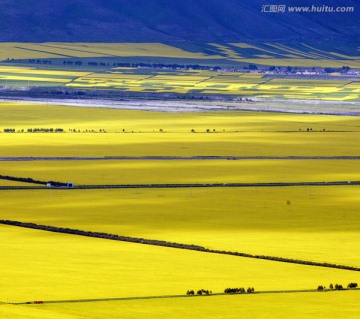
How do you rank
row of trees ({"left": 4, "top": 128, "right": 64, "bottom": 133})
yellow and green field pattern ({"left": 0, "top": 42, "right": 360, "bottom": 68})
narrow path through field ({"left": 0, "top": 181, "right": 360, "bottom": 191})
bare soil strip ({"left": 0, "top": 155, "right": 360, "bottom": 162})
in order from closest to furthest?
narrow path through field ({"left": 0, "top": 181, "right": 360, "bottom": 191})
bare soil strip ({"left": 0, "top": 155, "right": 360, "bottom": 162})
row of trees ({"left": 4, "top": 128, "right": 64, "bottom": 133})
yellow and green field pattern ({"left": 0, "top": 42, "right": 360, "bottom": 68})

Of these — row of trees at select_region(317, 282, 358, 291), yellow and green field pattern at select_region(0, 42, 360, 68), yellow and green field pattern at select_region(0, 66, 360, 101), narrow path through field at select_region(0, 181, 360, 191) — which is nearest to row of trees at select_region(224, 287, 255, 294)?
row of trees at select_region(317, 282, 358, 291)

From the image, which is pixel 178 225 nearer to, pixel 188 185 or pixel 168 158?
pixel 188 185

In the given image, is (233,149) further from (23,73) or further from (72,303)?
(23,73)

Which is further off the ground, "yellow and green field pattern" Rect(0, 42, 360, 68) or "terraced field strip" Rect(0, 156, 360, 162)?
"yellow and green field pattern" Rect(0, 42, 360, 68)

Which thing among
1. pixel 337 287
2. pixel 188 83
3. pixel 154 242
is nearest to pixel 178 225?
pixel 154 242

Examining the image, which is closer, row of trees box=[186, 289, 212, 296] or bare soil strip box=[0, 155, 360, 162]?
row of trees box=[186, 289, 212, 296]

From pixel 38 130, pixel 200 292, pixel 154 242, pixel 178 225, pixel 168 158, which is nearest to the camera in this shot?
pixel 200 292

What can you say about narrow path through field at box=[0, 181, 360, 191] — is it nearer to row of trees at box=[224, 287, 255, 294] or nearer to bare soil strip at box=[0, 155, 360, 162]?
bare soil strip at box=[0, 155, 360, 162]

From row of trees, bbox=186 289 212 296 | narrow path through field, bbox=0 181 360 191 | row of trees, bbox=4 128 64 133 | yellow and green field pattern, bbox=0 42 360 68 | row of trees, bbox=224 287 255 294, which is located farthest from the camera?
yellow and green field pattern, bbox=0 42 360 68

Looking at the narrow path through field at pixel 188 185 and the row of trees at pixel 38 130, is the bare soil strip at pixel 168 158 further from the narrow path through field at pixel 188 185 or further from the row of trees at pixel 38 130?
the row of trees at pixel 38 130

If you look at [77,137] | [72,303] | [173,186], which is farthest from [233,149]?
[72,303]

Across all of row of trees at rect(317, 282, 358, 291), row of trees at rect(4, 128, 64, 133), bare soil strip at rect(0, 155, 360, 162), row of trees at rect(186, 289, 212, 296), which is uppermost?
row of trees at rect(4, 128, 64, 133)

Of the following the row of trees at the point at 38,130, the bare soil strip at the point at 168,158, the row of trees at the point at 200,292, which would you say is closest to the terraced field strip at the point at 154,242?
the row of trees at the point at 200,292
